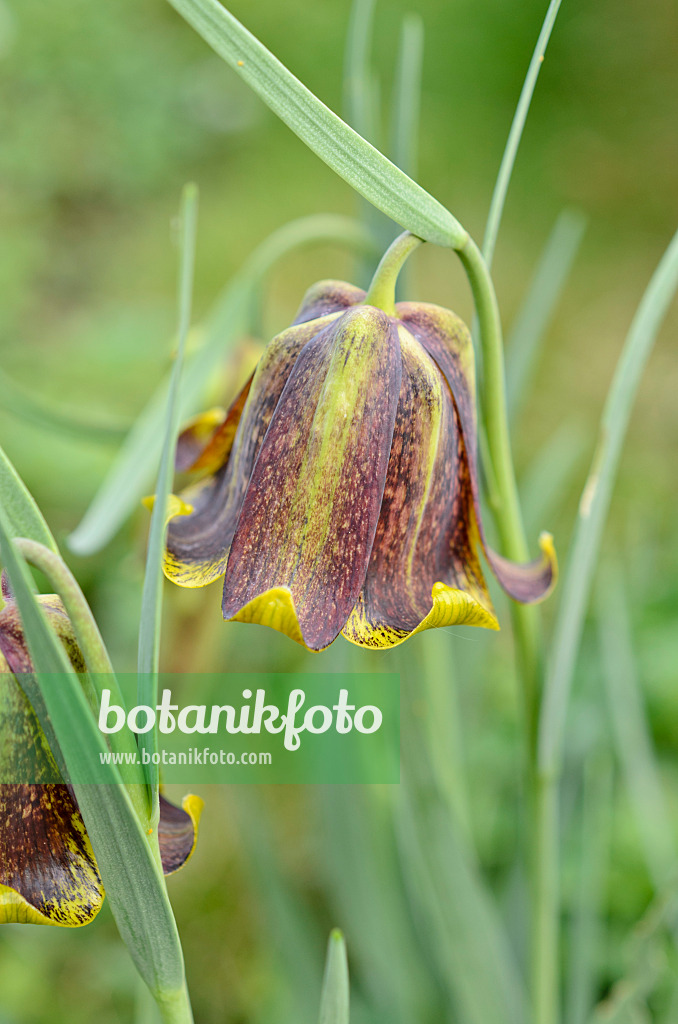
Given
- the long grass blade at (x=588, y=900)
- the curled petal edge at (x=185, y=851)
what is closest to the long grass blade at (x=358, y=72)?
the curled petal edge at (x=185, y=851)

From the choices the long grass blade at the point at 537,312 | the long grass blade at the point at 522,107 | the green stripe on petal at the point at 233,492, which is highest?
the long grass blade at the point at 537,312

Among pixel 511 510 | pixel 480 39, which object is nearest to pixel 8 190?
pixel 480 39

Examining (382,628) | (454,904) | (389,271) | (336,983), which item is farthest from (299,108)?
(454,904)

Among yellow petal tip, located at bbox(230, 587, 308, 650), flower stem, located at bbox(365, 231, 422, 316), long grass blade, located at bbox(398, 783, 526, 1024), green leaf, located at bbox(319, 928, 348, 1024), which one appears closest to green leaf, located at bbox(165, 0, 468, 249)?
flower stem, located at bbox(365, 231, 422, 316)

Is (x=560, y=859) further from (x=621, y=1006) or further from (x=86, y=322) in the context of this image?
(x=86, y=322)

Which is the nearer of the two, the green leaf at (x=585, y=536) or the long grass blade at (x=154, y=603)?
the long grass blade at (x=154, y=603)

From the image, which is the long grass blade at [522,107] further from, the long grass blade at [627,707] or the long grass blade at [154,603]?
the long grass blade at [627,707]
